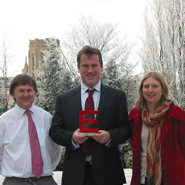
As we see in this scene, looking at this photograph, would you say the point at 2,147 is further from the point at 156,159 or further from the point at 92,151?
the point at 156,159

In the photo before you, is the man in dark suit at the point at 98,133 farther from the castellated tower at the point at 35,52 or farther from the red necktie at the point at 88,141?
the castellated tower at the point at 35,52

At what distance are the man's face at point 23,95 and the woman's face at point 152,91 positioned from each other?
1.32 meters

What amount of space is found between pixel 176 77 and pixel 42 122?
53.2ft

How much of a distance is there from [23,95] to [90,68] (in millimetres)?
823

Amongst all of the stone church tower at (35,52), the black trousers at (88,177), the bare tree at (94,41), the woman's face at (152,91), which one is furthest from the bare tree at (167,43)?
the stone church tower at (35,52)

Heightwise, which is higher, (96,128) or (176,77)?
(176,77)

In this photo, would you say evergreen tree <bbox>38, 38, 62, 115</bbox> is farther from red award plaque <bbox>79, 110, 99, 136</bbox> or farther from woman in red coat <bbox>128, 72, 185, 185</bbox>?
red award plaque <bbox>79, 110, 99, 136</bbox>

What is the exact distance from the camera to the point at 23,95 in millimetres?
2635

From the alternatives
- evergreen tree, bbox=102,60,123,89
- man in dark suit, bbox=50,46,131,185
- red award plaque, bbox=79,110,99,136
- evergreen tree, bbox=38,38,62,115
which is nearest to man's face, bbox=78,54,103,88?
man in dark suit, bbox=50,46,131,185

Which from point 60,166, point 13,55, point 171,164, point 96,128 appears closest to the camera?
point 96,128

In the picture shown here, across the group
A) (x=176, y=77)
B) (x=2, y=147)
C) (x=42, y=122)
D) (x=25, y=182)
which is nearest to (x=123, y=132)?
(x=42, y=122)

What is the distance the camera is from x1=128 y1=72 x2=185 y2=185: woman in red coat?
7.91ft

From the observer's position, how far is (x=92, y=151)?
8.02 ft

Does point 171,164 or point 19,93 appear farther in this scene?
point 19,93
